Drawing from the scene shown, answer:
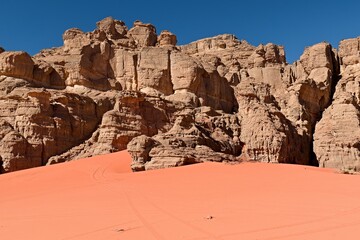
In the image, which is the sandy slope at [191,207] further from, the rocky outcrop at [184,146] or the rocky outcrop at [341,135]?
the rocky outcrop at [341,135]

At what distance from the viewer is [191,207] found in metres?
6.32

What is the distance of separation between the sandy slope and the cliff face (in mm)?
3285

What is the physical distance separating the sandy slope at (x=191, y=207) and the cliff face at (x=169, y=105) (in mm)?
3285

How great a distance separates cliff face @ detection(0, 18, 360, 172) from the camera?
53.5ft

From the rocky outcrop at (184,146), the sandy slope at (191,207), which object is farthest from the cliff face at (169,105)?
the sandy slope at (191,207)

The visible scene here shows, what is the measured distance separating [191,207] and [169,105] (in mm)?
15064

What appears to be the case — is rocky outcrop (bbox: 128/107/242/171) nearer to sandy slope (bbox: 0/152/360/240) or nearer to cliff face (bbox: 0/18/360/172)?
cliff face (bbox: 0/18/360/172)

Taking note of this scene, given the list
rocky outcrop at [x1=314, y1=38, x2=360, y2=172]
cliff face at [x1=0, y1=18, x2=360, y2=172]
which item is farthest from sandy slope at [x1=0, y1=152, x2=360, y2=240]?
rocky outcrop at [x1=314, y1=38, x2=360, y2=172]

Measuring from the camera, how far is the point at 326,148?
1927cm

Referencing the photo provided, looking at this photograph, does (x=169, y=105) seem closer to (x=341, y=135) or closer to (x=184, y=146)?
(x=184, y=146)

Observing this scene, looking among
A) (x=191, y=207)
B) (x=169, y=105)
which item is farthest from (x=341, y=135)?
(x=191, y=207)

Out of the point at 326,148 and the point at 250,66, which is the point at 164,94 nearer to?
the point at 250,66

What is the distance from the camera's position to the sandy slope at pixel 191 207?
4656mm

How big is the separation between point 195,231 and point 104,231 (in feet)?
4.54
